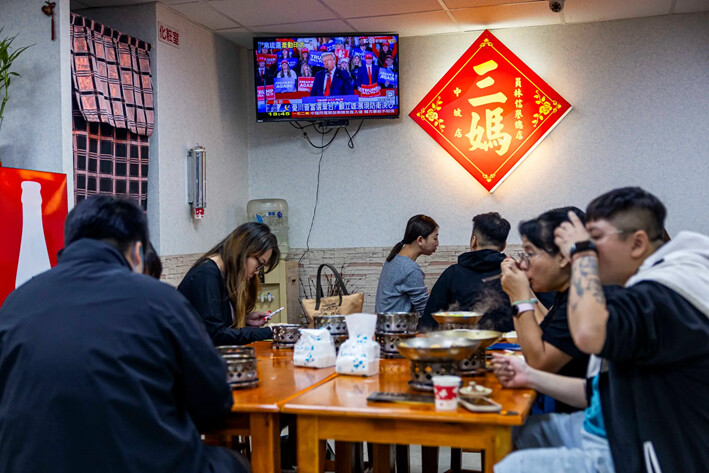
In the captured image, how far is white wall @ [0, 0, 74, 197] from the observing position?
13.9 ft

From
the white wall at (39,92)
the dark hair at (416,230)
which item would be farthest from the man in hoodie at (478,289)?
the white wall at (39,92)

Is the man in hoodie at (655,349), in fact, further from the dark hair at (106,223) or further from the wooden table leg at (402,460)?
the wooden table leg at (402,460)

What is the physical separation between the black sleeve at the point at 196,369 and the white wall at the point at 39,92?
8.92ft

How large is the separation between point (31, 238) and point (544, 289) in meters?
2.63

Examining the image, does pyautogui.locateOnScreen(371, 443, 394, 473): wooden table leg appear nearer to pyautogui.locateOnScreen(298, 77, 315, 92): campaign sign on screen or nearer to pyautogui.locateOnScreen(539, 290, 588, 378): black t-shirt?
pyautogui.locateOnScreen(539, 290, 588, 378): black t-shirt

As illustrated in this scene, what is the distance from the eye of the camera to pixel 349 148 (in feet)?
20.7

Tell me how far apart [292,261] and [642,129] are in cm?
310

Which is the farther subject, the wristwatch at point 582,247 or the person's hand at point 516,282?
the person's hand at point 516,282

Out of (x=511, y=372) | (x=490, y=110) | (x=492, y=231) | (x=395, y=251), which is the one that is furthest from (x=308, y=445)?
(x=490, y=110)

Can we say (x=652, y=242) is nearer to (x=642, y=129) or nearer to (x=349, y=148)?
(x=642, y=129)

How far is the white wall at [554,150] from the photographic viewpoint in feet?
18.4

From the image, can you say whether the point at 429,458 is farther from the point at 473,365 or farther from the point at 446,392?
the point at 446,392

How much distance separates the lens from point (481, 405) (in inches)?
80.6

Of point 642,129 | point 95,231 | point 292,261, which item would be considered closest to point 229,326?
point 95,231
